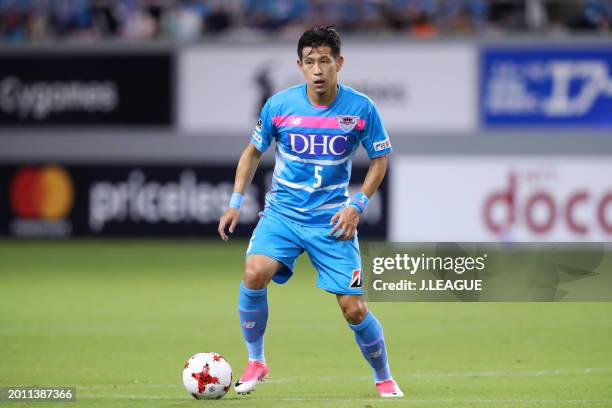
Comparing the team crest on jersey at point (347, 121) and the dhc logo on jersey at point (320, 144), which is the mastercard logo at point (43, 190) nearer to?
the dhc logo on jersey at point (320, 144)

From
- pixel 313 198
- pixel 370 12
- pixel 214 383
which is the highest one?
pixel 370 12

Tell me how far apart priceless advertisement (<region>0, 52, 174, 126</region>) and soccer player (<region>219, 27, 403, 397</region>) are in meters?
13.6

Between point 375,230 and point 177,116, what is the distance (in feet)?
13.2

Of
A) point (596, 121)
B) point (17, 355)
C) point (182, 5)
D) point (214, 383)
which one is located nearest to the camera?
point (214, 383)

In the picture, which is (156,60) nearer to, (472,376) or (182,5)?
(182,5)

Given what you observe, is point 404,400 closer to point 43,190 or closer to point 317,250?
point 317,250

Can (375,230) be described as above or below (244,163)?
below

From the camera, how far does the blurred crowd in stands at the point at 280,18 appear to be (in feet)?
66.7

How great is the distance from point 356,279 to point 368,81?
13332 mm

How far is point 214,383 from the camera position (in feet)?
23.3

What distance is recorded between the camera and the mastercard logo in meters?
21.2

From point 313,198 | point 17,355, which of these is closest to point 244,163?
point 313,198

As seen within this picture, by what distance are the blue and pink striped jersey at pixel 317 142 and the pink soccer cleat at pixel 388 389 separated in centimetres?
107

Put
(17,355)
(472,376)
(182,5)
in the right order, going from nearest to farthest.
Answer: (472,376) < (17,355) < (182,5)
